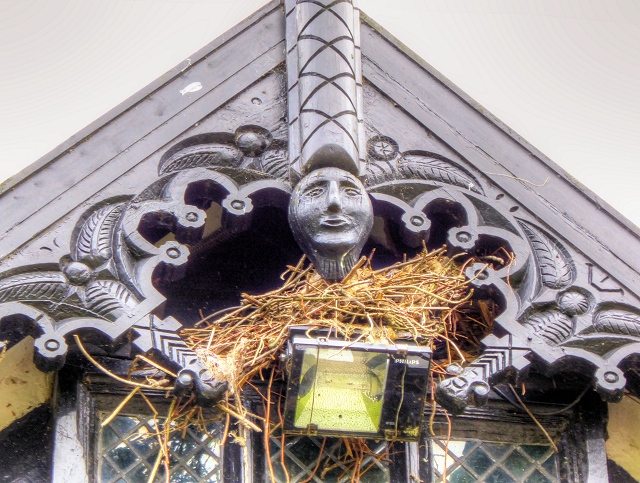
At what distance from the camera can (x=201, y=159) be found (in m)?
4.45

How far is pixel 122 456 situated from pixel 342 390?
25.2 inches

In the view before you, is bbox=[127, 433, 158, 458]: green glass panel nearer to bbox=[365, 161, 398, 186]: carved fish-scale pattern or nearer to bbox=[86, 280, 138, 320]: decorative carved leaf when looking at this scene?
bbox=[86, 280, 138, 320]: decorative carved leaf

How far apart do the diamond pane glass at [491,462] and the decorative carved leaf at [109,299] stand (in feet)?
3.00

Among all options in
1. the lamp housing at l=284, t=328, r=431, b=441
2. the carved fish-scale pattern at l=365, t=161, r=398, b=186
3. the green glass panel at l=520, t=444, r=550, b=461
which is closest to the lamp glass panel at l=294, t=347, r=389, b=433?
the lamp housing at l=284, t=328, r=431, b=441

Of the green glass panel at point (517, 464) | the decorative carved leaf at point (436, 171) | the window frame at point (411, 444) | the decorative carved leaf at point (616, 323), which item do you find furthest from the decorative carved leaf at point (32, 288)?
the decorative carved leaf at point (616, 323)

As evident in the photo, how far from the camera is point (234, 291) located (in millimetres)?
4734

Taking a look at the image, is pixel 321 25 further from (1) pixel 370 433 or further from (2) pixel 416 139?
(1) pixel 370 433

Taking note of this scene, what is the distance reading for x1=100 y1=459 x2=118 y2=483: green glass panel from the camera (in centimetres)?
411

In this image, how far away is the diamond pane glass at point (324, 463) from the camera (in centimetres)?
415

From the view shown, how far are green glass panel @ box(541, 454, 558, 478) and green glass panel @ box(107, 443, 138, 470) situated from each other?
1.11m

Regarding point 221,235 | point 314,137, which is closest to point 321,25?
point 314,137

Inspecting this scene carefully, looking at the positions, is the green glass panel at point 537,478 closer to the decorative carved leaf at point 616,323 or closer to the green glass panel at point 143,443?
the decorative carved leaf at point 616,323

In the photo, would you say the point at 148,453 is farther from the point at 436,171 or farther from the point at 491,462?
the point at 436,171

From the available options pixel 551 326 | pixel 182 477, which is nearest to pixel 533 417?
pixel 551 326
